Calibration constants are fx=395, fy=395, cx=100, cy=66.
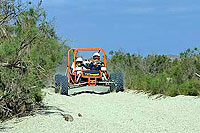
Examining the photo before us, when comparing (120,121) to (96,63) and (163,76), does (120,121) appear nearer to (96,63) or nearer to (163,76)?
(163,76)

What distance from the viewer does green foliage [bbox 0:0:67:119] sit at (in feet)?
25.8

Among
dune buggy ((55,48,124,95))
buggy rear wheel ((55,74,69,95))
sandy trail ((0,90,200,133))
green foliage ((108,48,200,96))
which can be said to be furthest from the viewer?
dune buggy ((55,48,124,95))

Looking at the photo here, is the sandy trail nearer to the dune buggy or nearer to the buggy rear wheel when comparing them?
the buggy rear wheel

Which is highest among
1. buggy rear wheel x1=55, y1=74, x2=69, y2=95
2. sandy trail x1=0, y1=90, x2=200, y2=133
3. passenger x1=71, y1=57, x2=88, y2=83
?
passenger x1=71, y1=57, x2=88, y2=83

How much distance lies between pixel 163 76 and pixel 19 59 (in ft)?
26.6

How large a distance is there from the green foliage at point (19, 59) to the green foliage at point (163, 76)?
18.3 ft

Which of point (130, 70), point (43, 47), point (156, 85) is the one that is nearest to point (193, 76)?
point (156, 85)

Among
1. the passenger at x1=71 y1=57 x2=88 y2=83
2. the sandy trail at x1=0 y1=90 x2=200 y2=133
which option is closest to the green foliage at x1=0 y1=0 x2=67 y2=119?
the sandy trail at x1=0 y1=90 x2=200 y2=133

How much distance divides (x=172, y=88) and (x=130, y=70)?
20.1 ft

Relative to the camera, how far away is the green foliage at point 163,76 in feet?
43.1

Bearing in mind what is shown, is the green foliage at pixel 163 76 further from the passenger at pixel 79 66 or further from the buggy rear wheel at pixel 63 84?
the buggy rear wheel at pixel 63 84

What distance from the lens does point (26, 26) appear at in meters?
8.88

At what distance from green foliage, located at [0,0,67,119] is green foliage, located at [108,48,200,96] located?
5.57m

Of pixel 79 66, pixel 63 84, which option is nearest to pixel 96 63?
pixel 79 66
